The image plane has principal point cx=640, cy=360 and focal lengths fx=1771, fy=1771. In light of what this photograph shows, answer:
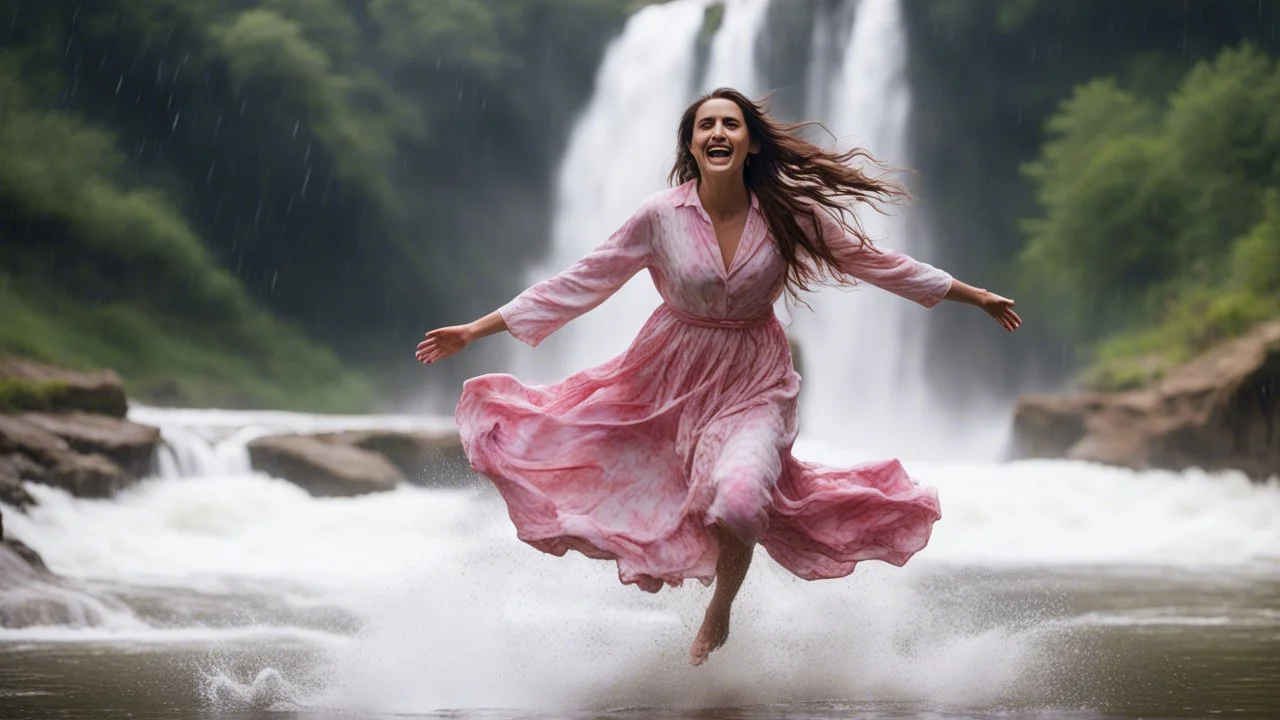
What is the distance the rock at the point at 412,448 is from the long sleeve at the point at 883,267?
13902 mm

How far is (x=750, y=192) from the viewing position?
6250 mm

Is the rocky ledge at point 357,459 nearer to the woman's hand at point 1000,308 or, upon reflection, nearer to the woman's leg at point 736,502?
the woman's leg at point 736,502

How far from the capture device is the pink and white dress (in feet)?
19.5

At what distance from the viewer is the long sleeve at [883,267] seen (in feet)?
20.4

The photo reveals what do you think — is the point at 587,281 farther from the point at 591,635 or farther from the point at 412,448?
the point at 412,448

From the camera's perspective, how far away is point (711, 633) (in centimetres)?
602

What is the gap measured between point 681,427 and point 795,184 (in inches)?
37.8

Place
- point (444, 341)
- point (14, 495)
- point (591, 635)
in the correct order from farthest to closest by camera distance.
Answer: point (14, 495) < point (591, 635) < point (444, 341)

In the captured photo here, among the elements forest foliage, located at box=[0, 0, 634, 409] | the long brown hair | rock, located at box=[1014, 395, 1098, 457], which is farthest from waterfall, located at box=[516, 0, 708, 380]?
the long brown hair

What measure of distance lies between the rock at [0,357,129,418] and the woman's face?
13.3 m

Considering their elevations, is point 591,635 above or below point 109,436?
below

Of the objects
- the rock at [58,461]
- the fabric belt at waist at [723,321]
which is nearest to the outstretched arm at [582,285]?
the fabric belt at waist at [723,321]

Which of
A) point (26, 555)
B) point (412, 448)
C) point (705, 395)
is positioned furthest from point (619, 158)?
point (705, 395)

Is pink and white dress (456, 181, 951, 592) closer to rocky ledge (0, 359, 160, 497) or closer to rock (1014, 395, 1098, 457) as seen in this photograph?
rocky ledge (0, 359, 160, 497)
